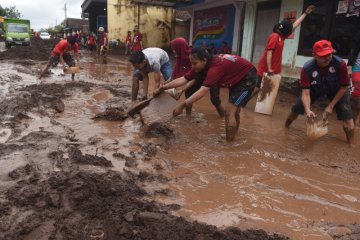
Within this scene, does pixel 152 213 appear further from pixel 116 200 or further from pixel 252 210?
pixel 252 210

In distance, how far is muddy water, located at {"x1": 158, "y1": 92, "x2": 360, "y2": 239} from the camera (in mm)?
2939

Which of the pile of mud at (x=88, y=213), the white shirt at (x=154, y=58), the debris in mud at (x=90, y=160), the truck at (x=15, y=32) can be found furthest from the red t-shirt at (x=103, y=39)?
the pile of mud at (x=88, y=213)

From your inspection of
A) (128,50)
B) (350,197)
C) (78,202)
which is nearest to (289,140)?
(350,197)

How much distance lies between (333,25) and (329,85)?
12.9 ft

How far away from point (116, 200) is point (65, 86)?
6.05m

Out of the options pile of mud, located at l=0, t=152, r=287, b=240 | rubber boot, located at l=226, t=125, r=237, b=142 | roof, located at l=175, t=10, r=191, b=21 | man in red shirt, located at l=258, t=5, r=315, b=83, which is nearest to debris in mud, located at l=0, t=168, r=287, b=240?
pile of mud, located at l=0, t=152, r=287, b=240

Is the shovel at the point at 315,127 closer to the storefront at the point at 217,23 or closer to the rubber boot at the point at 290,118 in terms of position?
the rubber boot at the point at 290,118

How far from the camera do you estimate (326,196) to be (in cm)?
339

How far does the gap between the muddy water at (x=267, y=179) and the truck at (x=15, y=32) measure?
2385 centimetres

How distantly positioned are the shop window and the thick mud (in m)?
4.51

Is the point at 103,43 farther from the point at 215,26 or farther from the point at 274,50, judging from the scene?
the point at 274,50

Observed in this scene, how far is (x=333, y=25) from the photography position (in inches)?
311

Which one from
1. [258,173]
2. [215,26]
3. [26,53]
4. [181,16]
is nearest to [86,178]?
[258,173]

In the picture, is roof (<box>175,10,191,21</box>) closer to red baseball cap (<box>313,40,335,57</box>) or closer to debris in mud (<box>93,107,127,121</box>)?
debris in mud (<box>93,107,127,121</box>)
